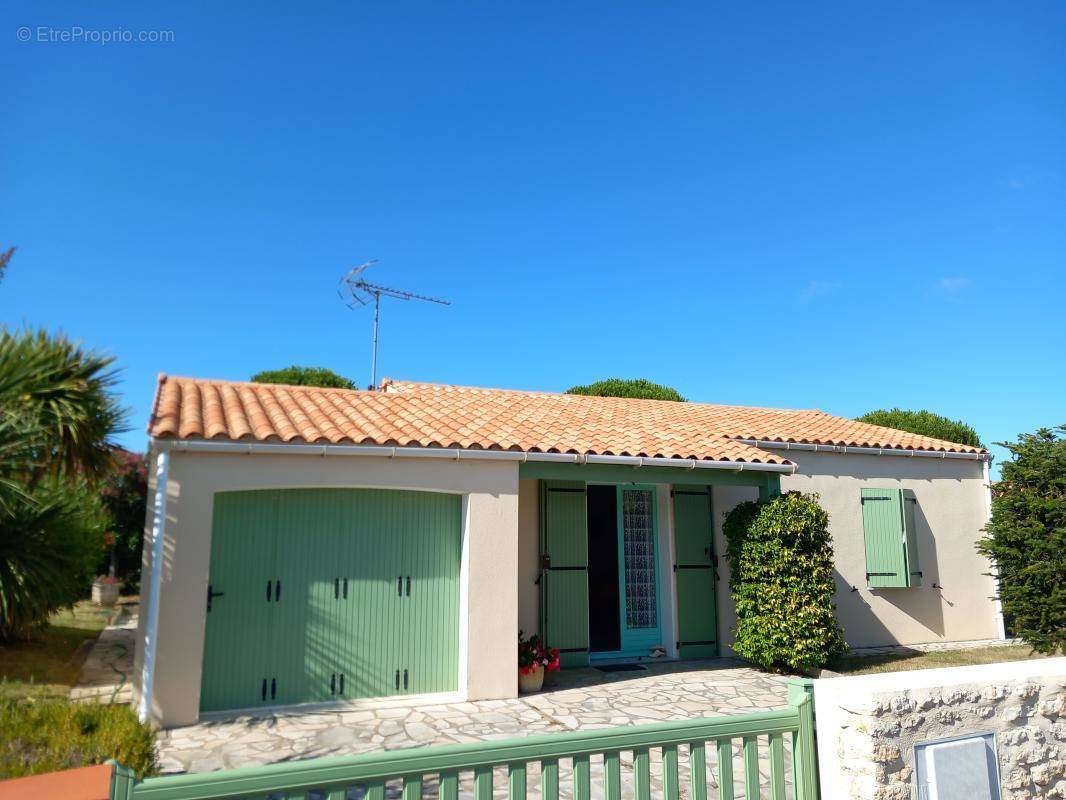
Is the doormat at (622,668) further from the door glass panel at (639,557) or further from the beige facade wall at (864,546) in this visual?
the beige facade wall at (864,546)

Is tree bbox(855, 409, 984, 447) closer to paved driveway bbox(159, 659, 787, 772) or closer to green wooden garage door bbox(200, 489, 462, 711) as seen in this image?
paved driveway bbox(159, 659, 787, 772)

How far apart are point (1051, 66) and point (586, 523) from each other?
11775 mm

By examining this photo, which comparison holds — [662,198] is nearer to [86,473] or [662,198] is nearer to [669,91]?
[669,91]

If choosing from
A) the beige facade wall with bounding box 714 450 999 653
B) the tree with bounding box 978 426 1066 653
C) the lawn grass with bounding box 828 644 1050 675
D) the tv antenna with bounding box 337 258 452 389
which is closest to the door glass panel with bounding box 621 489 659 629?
the beige facade wall with bounding box 714 450 999 653

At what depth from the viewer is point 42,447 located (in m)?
7.07

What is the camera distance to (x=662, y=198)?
49.3 feet

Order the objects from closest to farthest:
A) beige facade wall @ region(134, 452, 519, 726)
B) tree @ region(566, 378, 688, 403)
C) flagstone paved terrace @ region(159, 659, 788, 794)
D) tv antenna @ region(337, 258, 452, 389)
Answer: flagstone paved terrace @ region(159, 659, 788, 794) < beige facade wall @ region(134, 452, 519, 726) < tv antenna @ region(337, 258, 452, 389) < tree @ region(566, 378, 688, 403)

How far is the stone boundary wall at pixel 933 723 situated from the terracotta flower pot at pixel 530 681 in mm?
6032

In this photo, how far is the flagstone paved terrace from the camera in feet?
20.9

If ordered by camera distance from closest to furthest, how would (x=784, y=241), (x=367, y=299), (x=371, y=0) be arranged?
(x=371, y=0) → (x=784, y=241) → (x=367, y=299)

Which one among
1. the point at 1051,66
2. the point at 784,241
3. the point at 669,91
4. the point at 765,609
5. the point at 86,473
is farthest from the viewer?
the point at 784,241

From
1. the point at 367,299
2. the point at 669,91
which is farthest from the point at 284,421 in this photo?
the point at 367,299

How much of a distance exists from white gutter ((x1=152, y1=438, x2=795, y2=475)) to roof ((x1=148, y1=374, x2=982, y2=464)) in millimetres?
78

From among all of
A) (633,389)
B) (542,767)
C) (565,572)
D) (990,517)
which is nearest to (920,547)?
(990,517)
